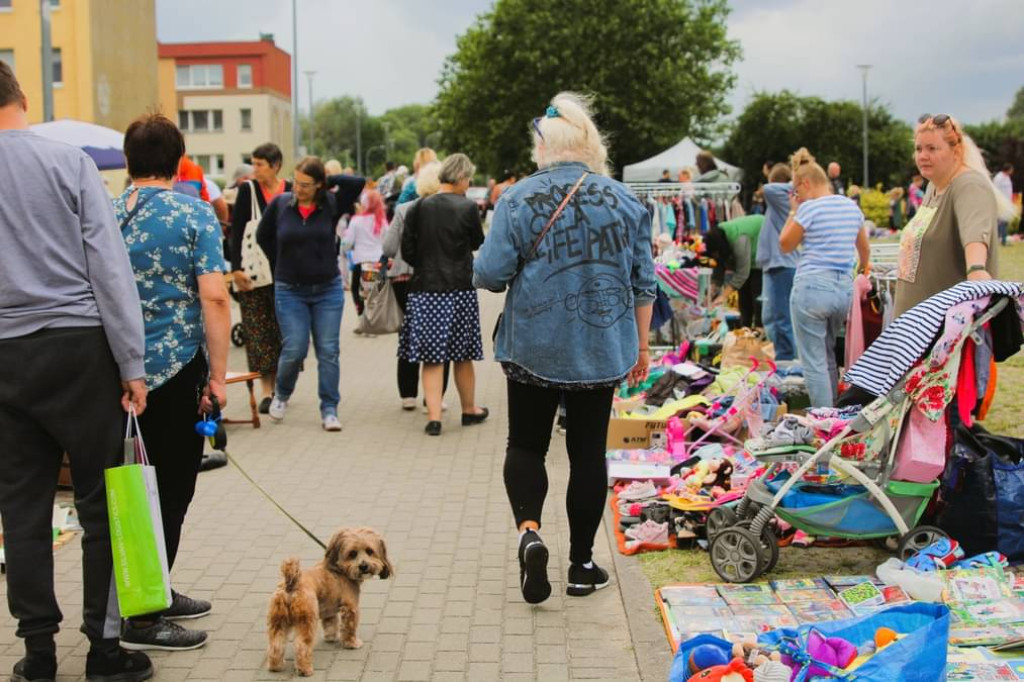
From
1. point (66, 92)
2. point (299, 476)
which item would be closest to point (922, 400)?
point (299, 476)

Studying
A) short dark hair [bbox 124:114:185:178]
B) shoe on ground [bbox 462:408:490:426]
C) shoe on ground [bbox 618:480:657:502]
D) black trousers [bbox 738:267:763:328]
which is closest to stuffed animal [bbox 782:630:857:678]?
shoe on ground [bbox 618:480:657:502]

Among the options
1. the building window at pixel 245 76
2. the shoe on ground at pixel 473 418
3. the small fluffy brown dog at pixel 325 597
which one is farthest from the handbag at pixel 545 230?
the building window at pixel 245 76

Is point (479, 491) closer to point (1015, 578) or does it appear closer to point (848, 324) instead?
point (848, 324)

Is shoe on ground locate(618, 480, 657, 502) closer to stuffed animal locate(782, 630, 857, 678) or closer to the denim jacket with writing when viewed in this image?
the denim jacket with writing

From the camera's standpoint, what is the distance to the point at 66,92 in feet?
135

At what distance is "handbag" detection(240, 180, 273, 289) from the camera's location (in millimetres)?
9062

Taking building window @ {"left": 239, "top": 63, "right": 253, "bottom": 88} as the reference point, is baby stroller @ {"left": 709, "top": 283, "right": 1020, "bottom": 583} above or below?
below

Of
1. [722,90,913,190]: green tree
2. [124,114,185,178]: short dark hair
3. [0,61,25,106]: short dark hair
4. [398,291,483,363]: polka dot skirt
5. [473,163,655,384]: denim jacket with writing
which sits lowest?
[398,291,483,363]: polka dot skirt

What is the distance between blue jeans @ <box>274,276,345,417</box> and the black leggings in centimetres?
390

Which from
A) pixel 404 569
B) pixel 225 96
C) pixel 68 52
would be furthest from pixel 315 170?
pixel 225 96

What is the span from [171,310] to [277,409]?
471cm

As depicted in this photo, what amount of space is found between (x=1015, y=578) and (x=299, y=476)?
4.23m

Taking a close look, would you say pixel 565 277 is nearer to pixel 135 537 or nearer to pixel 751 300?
pixel 135 537

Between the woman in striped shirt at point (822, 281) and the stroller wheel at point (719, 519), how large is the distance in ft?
7.49
